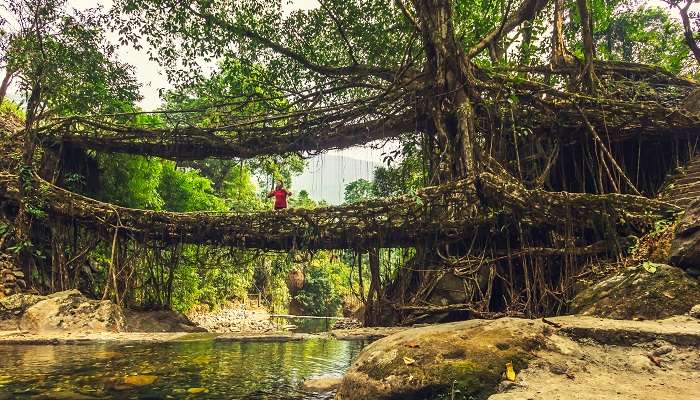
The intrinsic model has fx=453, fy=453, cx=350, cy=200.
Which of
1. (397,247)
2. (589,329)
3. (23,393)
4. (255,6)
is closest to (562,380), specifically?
(589,329)

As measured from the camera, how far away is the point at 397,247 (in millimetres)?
7941

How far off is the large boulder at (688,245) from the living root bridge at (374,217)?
1508mm

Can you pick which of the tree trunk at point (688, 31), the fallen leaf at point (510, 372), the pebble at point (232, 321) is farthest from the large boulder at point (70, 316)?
the tree trunk at point (688, 31)

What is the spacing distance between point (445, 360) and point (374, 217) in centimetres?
447

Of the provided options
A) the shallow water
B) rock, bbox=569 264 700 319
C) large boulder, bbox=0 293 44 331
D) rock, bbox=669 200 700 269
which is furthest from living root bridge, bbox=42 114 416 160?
rock, bbox=569 264 700 319

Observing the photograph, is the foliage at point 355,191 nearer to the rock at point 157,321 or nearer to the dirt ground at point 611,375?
the rock at point 157,321

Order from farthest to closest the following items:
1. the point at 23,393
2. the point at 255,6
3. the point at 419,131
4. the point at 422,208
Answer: the point at 255,6 < the point at 419,131 < the point at 422,208 < the point at 23,393

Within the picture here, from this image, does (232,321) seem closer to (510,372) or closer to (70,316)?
(70,316)

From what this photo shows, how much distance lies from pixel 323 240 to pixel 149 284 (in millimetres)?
4361

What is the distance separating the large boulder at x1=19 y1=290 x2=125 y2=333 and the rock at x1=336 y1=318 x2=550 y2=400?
533 centimetres

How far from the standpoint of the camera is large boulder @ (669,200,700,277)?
11.4ft

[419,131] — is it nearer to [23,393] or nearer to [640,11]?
[23,393]

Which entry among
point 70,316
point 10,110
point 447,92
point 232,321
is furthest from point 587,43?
point 232,321

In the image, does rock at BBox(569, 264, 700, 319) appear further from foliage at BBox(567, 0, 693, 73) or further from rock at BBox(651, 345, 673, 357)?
foliage at BBox(567, 0, 693, 73)
